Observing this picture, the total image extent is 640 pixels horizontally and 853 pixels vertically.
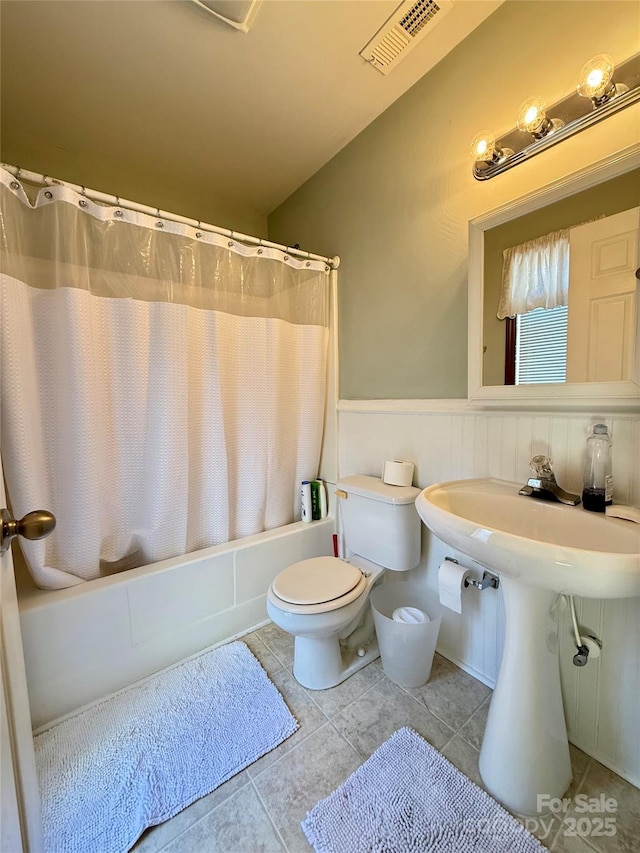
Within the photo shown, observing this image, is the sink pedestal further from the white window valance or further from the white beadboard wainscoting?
the white window valance

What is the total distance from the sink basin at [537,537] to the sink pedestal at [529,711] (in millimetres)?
179

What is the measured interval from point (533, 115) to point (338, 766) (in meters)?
1.99

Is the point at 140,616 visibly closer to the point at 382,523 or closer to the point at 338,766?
the point at 338,766

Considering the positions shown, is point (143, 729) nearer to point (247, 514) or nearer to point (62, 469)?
point (247, 514)

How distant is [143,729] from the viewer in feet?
3.65

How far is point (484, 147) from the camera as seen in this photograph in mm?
1065

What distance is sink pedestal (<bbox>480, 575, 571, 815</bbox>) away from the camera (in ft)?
2.84

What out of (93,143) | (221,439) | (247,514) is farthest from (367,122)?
(247,514)

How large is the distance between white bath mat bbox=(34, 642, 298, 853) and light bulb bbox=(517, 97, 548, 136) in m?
2.01

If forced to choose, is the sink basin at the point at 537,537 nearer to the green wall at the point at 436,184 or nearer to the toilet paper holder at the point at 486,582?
the toilet paper holder at the point at 486,582

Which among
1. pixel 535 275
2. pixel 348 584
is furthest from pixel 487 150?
pixel 348 584

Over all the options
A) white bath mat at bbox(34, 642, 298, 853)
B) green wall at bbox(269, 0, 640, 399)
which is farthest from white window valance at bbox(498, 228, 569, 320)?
white bath mat at bbox(34, 642, 298, 853)

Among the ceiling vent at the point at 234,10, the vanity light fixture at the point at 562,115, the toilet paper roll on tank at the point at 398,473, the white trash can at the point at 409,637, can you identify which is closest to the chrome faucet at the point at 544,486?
the toilet paper roll on tank at the point at 398,473

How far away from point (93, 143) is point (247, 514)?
76.7 inches
